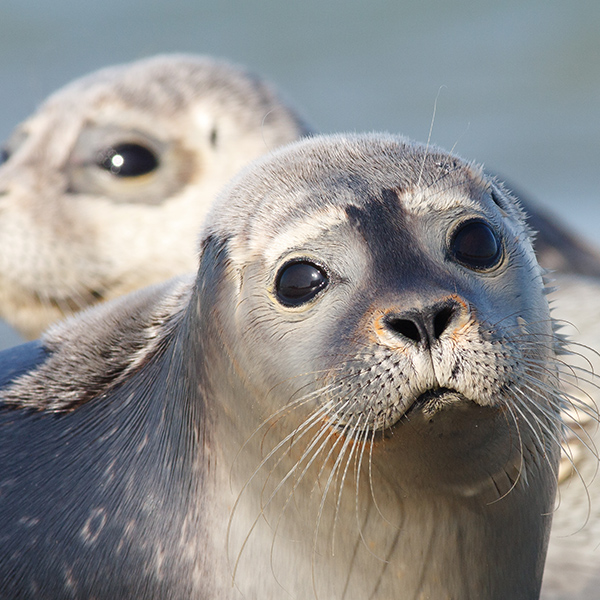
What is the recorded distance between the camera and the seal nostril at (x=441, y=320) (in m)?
2.10

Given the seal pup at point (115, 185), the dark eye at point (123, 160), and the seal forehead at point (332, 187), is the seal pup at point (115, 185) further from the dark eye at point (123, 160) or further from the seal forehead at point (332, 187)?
the seal forehead at point (332, 187)

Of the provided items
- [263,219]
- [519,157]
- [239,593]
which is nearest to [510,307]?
[263,219]

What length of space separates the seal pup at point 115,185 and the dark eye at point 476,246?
92.4 inches

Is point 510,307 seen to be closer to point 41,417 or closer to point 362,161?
point 362,161

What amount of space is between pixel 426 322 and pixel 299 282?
0.36m

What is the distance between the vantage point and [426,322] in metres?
2.09

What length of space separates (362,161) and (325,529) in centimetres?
82

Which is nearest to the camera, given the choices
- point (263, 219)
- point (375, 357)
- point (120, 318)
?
point (375, 357)

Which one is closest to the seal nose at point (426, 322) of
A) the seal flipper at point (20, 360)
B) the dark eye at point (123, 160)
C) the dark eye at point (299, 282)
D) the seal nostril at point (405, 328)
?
the seal nostril at point (405, 328)

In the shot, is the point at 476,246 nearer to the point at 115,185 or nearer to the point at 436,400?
the point at 436,400

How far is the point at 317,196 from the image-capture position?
2.41m

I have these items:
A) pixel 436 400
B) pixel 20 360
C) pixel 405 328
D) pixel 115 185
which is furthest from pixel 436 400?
pixel 115 185

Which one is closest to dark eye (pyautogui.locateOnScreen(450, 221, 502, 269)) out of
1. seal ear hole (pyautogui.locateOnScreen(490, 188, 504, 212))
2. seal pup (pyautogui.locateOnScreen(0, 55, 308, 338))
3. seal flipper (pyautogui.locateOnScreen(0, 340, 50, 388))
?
seal ear hole (pyautogui.locateOnScreen(490, 188, 504, 212))

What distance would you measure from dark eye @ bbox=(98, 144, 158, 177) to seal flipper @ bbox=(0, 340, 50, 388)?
164cm
